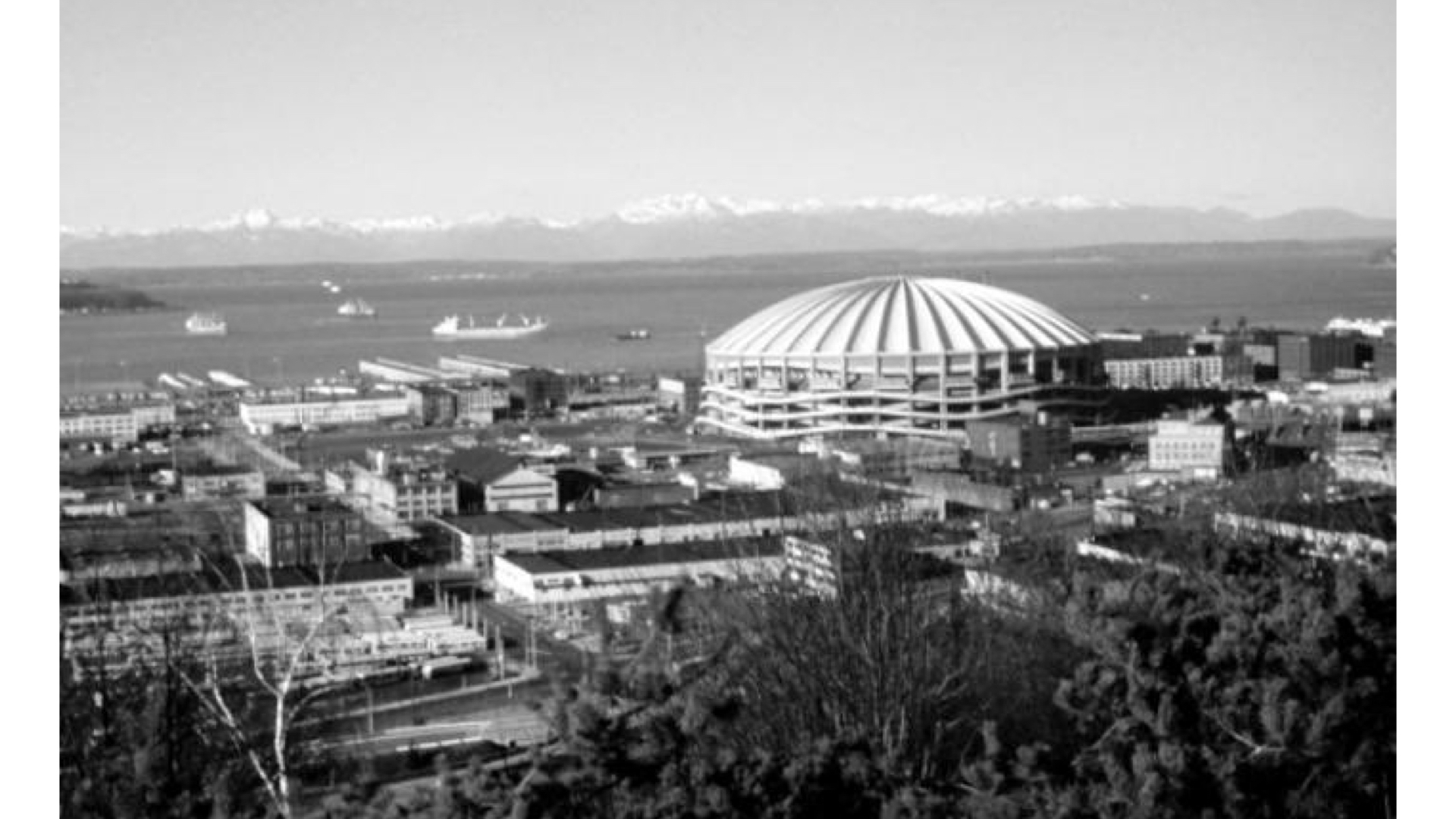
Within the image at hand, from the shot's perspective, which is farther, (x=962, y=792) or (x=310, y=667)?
→ (x=310, y=667)

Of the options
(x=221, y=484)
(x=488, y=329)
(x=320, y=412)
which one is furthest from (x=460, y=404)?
(x=488, y=329)

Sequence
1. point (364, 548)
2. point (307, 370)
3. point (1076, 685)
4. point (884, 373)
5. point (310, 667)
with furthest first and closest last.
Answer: point (307, 370) → point (884, 373) → point (364, 548) → point (310, 667) → point (1076, 685)

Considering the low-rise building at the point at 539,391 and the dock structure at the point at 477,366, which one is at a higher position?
the dock structure at the point at 477,366

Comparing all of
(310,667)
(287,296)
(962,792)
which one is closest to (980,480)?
(310,667)

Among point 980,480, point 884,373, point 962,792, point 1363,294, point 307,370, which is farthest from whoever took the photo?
point 1363,294

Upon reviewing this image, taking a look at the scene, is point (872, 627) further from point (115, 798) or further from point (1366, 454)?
point (1366, 454)

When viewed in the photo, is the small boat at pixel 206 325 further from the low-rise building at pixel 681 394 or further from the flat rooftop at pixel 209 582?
the flat rooftop at pixel 209 582

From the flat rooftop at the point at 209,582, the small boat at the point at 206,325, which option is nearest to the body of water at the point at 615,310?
the small boat at the point at 206,325
